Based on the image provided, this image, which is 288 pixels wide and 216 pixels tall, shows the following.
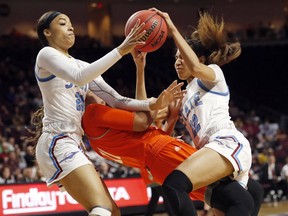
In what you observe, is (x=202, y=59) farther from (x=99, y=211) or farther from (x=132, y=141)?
(x=99, y=211)

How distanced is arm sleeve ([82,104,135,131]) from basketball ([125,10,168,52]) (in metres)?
0.46

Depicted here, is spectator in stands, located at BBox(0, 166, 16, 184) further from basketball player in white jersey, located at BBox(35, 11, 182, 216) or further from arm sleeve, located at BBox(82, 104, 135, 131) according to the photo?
arm sleeve, located at BBox(82, 104, 135, 131)

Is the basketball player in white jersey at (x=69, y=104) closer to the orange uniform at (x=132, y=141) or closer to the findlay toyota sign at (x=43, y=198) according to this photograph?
the orange uniform at (x=132, y=141)

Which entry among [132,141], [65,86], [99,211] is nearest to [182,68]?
[132,141]

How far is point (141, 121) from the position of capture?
3.78 m

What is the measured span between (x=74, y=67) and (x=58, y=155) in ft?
1.83

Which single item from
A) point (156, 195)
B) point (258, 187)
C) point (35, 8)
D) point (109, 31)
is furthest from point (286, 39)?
point (258, 187)

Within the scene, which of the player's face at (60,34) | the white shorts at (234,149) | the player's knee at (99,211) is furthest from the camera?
the player's face at (60,34)

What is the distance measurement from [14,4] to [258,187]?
718 inches

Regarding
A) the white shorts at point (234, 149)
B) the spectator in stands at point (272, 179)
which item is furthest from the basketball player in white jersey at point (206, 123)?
the spectator in stands at point (272, 179)

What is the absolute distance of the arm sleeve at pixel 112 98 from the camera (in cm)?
388

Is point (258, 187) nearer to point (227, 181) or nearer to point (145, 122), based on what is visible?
point (227, 181)

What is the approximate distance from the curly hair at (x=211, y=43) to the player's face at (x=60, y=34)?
2.90 ft

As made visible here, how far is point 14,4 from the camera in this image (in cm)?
2091
